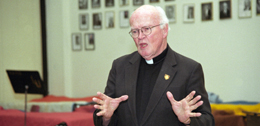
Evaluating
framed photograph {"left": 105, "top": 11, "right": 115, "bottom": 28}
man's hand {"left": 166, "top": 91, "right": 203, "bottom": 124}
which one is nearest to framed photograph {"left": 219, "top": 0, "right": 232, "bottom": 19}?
framed photograph {"left": 105, "top": 11, "right": 115, "bottom": 28}

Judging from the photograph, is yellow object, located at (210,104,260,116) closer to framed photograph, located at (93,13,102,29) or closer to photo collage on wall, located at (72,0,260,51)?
photo collage on wall, located at (72,0,260,51)

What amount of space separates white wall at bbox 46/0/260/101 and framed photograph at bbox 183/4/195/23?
75mm

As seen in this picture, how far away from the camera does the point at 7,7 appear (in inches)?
207

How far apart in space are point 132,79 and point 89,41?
480 cm

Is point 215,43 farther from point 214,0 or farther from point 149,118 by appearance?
point 149,118

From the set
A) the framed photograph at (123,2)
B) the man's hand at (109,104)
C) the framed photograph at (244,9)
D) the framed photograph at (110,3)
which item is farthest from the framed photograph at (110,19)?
the man's hand at (109,104)

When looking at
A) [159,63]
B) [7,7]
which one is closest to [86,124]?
[159,63]

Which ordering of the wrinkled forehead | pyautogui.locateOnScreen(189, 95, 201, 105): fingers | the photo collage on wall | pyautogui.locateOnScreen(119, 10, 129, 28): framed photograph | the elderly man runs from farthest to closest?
pyautogui.locateOnScreen(119, 10, 129, 28): framed photograph < the photo collage on wall < the wrinkled forehead < the elderly man < pyautogui.locateOnScreen(189, 95, 201, 105): fingers

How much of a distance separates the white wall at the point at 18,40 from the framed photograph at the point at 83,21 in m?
0.92

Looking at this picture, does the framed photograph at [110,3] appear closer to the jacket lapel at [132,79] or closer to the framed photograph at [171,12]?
the framed photograph at [171,12]

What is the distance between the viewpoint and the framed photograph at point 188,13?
571 cm

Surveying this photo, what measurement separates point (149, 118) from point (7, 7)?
13.9 feet

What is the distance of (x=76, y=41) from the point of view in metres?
6.89

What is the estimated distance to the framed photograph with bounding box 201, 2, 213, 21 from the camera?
18.2 feet
